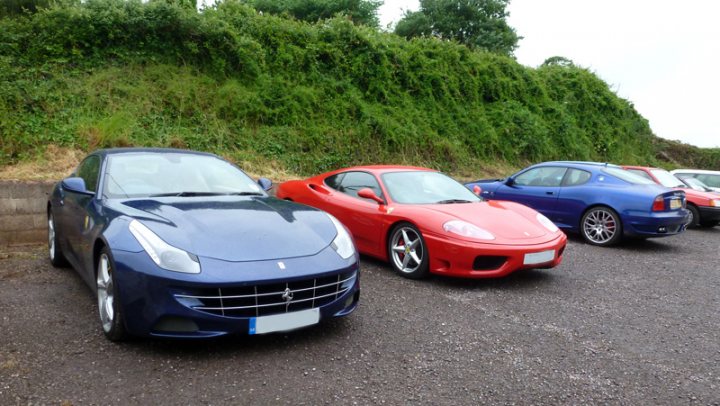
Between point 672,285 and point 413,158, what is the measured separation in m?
7.40

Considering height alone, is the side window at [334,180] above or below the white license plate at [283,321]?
above

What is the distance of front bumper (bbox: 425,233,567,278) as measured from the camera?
4.81 m

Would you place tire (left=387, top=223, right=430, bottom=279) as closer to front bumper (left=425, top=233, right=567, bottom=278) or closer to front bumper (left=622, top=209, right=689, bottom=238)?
front bumper (left=425, top=233, right=567, bottom=278)

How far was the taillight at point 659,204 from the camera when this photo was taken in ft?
23.5

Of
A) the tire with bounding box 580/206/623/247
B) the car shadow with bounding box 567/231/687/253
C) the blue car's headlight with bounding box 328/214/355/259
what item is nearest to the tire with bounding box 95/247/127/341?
the blue car's headlight with bounding box 328/214/355/259

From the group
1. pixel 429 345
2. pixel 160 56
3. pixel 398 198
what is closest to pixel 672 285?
pixel 398 198

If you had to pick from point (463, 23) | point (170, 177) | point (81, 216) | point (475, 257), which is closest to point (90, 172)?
point (81, 216)

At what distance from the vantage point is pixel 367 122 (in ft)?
38.4

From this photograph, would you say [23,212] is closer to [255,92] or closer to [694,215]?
[255,92]

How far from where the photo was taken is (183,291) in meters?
2.96

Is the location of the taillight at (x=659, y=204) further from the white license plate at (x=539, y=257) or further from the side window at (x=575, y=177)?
the white license plate at (x=539, y=257)

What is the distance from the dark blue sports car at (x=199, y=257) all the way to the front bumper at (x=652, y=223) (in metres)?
5.29

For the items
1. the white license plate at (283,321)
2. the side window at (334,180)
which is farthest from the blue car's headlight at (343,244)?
the side window at (334,180)

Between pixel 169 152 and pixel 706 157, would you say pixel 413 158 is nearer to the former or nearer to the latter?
pixel 169 152
